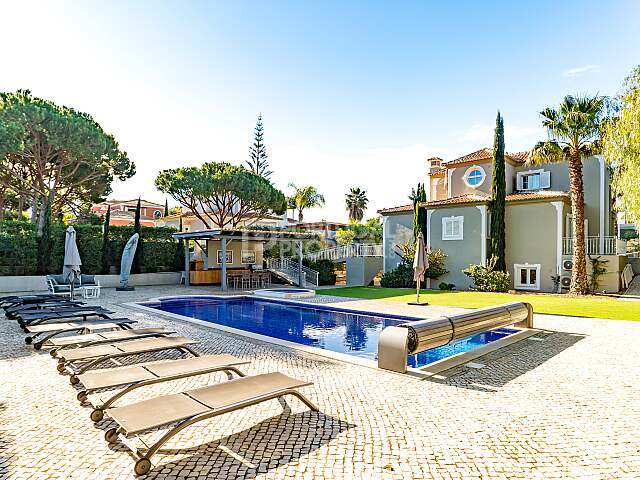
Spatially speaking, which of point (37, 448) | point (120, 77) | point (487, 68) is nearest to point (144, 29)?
point (120, 77)

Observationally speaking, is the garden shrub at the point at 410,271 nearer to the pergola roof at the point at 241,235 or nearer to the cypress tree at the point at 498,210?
the cypress tree at the point at 498,210

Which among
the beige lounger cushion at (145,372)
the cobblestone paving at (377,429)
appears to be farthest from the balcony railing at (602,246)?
the beige lounger cushion at (145,372)

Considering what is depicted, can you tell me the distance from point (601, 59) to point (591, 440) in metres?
17.8

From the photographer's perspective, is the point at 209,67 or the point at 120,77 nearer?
the point at 120,77

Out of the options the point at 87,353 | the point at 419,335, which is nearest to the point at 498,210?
the point at 419,335

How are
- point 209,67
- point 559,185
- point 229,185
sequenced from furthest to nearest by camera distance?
point 229,185 → point 559,185 → point 209,67

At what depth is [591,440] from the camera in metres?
4.07

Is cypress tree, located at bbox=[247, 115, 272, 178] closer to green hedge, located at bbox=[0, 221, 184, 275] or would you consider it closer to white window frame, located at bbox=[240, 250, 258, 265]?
white window frame, located at bbox=[240, 250, 258, 265]

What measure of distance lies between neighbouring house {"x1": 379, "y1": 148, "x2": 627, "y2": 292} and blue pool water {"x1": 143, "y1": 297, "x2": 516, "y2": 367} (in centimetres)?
1200

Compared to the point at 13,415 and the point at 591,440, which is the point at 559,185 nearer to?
the point at 591,440

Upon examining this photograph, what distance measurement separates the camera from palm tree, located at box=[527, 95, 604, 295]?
1911 cm

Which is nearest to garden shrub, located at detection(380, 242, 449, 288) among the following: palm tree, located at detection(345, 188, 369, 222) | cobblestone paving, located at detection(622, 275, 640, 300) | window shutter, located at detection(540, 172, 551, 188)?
window shutter, located at detection(540, 172, 551, 188)

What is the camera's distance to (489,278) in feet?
71.4

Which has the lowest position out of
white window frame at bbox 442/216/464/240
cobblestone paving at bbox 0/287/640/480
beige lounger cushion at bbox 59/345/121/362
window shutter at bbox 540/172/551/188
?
cobblestone paving at bbox 0/287/640/480
